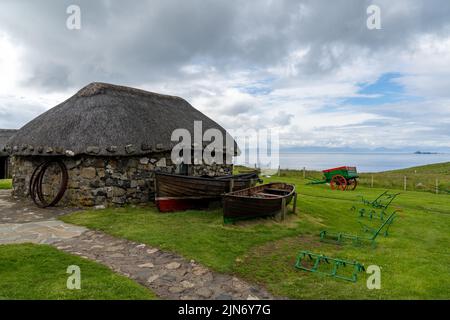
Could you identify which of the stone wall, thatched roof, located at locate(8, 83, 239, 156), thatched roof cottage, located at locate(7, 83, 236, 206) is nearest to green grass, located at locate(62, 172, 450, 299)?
the stone wall

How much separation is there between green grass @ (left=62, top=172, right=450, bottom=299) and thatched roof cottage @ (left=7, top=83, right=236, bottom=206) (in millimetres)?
1274

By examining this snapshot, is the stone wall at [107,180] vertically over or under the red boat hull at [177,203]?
over

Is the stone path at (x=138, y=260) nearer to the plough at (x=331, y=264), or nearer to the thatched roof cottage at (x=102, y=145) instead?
the plough at (x=331, y=264)

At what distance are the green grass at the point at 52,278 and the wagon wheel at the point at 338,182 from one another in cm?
2027

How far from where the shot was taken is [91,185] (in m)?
11.8

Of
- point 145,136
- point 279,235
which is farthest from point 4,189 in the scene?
point 279,235

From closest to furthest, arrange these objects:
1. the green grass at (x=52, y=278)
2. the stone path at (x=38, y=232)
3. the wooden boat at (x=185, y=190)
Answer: the green grass at (x=52, y=278)
the stone path at (x=38, y=232)
the wooden boat at (x=185, y=190)

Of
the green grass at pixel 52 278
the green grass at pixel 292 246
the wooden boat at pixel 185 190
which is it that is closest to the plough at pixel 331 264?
the green grass at pixel 292 246

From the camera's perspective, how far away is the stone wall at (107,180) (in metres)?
11.8

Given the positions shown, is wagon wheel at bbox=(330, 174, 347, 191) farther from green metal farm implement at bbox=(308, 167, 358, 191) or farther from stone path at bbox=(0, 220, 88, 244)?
stone path at bbox=(0, 220, 88, 244)

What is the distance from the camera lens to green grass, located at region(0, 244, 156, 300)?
473cm

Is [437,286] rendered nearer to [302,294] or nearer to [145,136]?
[302,294]

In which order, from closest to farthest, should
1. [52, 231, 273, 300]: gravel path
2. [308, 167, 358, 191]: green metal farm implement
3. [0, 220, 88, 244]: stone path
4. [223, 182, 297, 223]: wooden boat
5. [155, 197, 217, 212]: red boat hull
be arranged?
[52, 231, 273, 300]: gravel path < [0, 220, 88, 244]: stone path < [223, 182, 297, 223]: wooden boat < [155, 197, 217, 212]: red boat hull < [308, 167, 358, 191]: green metal farm implement
